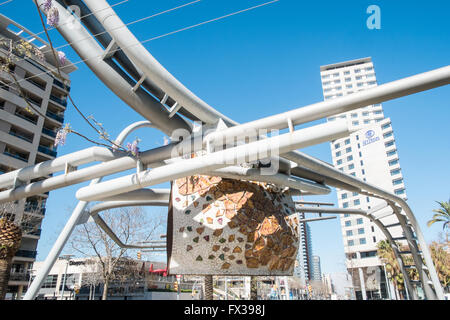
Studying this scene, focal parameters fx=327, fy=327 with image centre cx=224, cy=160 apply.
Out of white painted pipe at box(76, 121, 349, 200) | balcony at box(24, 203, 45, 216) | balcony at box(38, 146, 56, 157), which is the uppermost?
balcony at box(38, 146, 56, 157)

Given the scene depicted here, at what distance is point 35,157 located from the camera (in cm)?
3966

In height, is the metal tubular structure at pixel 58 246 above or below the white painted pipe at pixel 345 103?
below

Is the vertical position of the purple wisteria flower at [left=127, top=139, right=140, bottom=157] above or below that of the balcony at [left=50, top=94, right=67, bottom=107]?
below

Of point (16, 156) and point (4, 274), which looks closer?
point (4, 274)

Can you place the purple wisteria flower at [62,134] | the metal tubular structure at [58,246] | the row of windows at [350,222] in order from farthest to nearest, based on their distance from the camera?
1. the row of windows at [350,222]
2. the metal tubular structure at [58,246]
3. the purple wisteria flower at [62,134]

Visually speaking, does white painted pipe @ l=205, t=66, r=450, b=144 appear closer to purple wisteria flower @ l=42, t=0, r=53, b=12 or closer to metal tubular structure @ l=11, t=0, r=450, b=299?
metal tubular structure @ l=11, t=0, r=450, b=299

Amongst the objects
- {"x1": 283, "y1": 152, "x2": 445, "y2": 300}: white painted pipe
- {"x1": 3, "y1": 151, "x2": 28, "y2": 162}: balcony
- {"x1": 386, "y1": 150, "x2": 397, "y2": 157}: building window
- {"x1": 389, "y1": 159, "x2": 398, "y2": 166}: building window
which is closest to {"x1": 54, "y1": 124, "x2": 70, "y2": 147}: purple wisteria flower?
{"x1": 283, "y1": 152, "x2": 445, "y2": 300}: white painted pipe

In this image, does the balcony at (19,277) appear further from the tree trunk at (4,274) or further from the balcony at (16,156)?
the tree trunk at (4,274)

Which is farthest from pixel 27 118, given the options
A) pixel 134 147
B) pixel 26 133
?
pixel 134 147

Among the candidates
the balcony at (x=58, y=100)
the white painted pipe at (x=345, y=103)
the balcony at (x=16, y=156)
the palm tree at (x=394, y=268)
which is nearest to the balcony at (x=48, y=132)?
the balcony at (x=58, y=100)

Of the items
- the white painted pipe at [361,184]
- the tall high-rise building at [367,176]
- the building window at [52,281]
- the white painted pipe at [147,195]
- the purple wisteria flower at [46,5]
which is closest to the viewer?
the purple wisteria flower at [46,5]

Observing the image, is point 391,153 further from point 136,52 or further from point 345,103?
point 136,52

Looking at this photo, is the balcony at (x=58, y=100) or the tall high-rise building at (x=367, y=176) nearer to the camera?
the balcony at (x=58, y=100)

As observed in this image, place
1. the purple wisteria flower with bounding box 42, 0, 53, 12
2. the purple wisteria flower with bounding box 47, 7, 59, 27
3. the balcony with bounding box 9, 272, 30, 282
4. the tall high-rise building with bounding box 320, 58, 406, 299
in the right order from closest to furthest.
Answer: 1. the purple wisteria flower with bounding box 42, 0, 53, 12
2. the purple wisteria flower with bounding box 47, 7, 59, 27
3. the balcony with bounding box 9, 272, 30, 282
4. the tall high-rise building with bounding box 320, 58, 406, 299
